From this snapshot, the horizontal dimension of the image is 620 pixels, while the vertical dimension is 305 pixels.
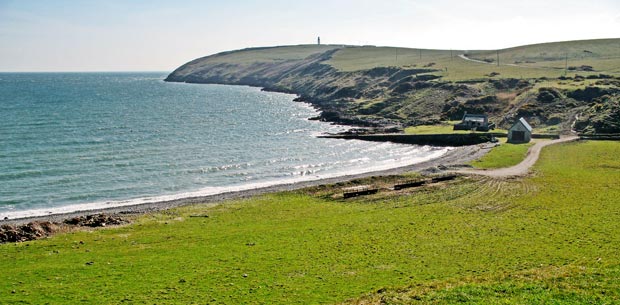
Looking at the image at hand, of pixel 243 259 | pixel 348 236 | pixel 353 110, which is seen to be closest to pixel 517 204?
pixel 348 236

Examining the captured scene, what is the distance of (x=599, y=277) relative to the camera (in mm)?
25828

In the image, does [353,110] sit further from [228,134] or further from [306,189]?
[306,189]

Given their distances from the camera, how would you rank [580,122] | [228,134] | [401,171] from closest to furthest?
[401,171]
[580,122]
[228,134]

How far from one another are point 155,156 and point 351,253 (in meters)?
56.4

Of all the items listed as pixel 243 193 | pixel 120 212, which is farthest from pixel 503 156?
pixel 120 212

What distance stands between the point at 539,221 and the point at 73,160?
6423 centimetres

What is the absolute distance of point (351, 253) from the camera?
34906 millimetres

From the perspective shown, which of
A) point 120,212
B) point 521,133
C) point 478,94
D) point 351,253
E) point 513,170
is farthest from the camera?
point 478,94

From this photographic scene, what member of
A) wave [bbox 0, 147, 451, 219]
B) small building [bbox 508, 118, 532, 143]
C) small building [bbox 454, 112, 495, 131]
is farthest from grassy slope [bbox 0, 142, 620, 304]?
small building [bbox 454, 112, 495, 131]

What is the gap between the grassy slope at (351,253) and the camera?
27.1 m

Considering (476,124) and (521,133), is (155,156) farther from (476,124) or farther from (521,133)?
(476,124)

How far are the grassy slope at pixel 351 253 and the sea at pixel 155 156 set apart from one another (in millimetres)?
15555

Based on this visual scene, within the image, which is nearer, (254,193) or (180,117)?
(254,193)

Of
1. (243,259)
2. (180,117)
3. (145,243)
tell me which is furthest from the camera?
(180,117)
